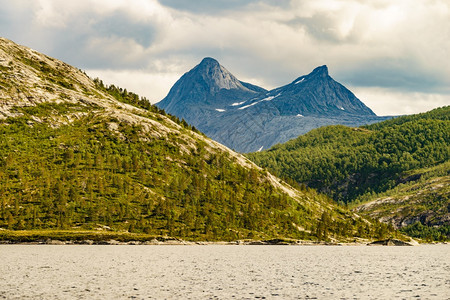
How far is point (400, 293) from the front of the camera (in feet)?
209

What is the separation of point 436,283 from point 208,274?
40.8 meters

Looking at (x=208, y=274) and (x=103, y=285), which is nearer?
(x=103, y=285)

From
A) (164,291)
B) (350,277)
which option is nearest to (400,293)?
(350,277)

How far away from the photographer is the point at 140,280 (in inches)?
3022

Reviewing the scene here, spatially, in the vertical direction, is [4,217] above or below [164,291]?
above

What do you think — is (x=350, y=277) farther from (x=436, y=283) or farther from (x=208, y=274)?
(x=208, y=274)

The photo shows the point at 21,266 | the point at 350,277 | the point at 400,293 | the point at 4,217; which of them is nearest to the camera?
the point at 400,293

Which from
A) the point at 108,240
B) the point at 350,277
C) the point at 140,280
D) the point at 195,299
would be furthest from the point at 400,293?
the point at 108,240

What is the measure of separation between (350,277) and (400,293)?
2247 cm

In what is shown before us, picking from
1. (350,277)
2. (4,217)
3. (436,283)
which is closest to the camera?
(436,283)

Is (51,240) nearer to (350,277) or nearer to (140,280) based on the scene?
(140,280)

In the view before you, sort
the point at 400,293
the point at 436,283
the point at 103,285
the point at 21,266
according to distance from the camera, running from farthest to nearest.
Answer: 1. the point at 21,266
2. the point at 436,283
3. the point at 103,285
4. the point at 400,293

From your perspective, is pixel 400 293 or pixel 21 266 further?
pixel 21 266

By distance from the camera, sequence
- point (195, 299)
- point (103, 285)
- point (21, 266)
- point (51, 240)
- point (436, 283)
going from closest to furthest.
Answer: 1. point (195, 299)
2. point (103, 285)
3. point (436, 283)
4. point (21, 266)
5. point (51, 240)
